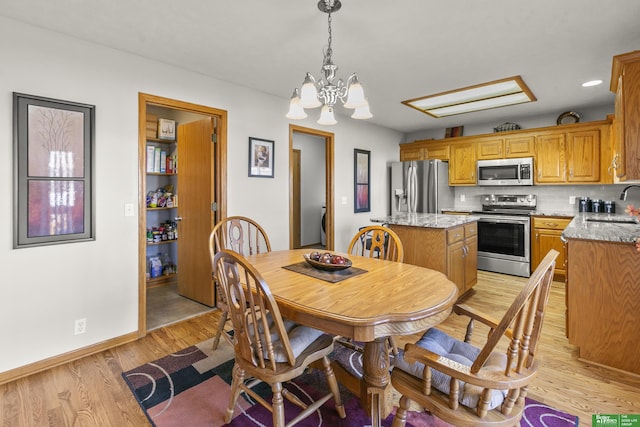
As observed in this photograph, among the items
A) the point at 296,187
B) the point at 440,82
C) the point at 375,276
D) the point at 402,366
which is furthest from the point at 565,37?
the point at 296,187

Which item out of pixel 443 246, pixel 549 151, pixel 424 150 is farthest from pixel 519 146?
pixel 443 246

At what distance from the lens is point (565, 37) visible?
239 centimetres

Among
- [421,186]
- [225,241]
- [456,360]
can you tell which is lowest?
[456,360]

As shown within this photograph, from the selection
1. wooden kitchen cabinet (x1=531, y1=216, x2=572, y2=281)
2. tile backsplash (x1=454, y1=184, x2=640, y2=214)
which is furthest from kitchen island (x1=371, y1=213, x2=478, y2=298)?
tile backsplash (x1=454, y1=184, x2=640, y2=214)

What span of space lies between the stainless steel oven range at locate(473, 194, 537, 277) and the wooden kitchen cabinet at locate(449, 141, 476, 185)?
1.86 feet

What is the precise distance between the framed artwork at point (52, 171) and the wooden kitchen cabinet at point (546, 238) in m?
5.09

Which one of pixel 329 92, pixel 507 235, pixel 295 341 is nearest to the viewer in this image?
pixel 295 341

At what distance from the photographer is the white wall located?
213cm

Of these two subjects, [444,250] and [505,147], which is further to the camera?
[505,147]

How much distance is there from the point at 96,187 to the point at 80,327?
1.06 meters

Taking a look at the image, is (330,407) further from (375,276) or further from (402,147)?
(402,147)

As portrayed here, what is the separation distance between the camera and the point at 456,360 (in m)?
1.38

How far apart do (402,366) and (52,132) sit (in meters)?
2.67

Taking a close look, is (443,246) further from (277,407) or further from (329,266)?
(277,407)
